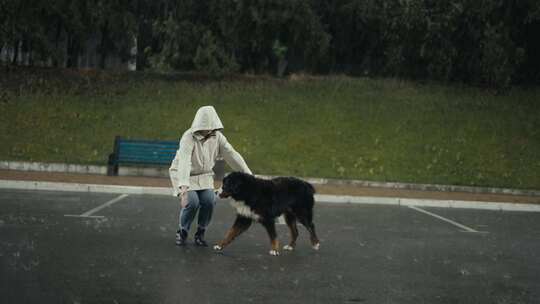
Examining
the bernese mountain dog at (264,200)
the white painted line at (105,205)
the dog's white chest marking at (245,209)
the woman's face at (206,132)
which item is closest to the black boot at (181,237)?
the bernese mountain dog at (264,200)

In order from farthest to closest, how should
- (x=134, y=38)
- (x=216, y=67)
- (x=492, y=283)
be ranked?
(x=134, y=38)
(x=216, y=67)
(x=492, y=283)

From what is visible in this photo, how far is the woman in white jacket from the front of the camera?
30.2 ft

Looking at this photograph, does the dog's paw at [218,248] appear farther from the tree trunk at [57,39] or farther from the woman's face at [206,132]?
the tree trunk at [57,39]

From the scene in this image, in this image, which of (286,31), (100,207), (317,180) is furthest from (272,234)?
(286,31)

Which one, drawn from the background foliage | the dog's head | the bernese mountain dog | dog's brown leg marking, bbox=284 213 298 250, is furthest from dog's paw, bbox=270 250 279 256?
the background foliage

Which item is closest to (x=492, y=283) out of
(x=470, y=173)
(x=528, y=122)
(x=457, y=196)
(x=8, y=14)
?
(x=457, y=196)

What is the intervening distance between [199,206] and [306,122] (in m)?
16.8

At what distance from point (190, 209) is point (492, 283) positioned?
3.57 m

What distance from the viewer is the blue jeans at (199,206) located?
31.0 feet

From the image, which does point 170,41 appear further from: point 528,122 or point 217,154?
point 217,154

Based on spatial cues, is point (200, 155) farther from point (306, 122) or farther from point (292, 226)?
point (306, 122)

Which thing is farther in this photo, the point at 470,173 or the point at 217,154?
the point at 470,173

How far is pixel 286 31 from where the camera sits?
111 ft

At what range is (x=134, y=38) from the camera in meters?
36.1
